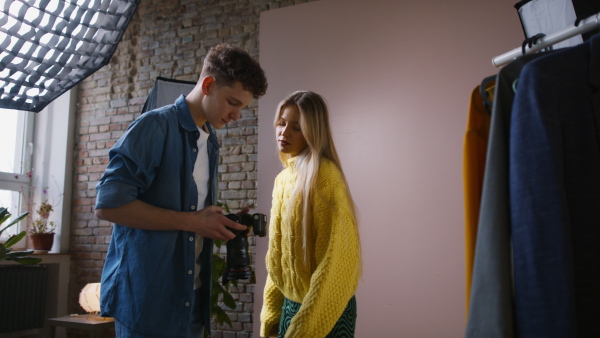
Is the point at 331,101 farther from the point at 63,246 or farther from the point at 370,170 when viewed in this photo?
the point at 63,246

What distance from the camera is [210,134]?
5.60 feet

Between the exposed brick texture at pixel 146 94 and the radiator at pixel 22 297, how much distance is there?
0.35m

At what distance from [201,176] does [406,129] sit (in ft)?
7.05

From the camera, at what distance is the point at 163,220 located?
141 centimetres

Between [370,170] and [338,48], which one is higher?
[338,48]

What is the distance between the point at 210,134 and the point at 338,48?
Result: 2343mm

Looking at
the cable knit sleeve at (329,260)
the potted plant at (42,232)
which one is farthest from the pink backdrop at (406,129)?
the potted plant at (42,232)

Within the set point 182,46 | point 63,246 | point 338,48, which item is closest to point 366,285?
point 338,48

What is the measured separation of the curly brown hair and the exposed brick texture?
2515mm

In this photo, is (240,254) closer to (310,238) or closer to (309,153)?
(310,238)

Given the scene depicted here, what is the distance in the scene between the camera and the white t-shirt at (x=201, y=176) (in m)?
1.58

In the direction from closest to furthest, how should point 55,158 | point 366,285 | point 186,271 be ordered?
point 186,271, point 366,285, point 55,158

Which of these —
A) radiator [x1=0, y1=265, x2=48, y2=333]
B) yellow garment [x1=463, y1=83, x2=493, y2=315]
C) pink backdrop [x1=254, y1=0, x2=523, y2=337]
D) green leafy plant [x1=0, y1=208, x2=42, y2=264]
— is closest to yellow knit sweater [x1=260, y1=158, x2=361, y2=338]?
yellow garment [x1=463, y1=83, x2=493, y2=315]

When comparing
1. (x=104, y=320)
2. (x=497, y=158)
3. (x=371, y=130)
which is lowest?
(x=104, y=320)
